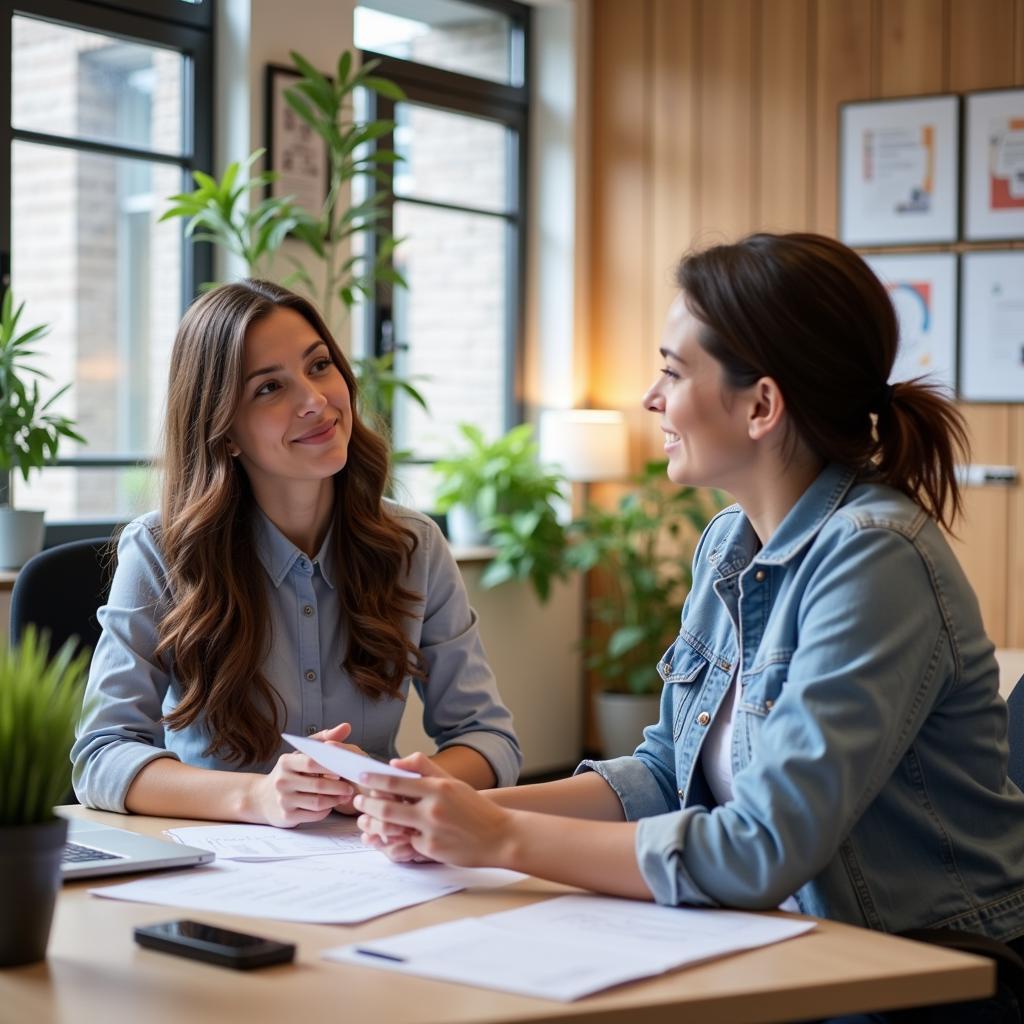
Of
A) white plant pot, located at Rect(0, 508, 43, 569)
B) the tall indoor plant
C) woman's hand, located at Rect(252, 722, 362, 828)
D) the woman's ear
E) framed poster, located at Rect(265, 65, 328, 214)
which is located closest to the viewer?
the woman's ear

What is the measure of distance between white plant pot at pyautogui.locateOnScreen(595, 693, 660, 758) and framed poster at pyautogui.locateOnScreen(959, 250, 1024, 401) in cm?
154

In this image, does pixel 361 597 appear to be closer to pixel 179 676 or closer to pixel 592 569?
pixel 179 676

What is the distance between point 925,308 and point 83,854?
4.16m

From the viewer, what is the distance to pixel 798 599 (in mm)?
1475

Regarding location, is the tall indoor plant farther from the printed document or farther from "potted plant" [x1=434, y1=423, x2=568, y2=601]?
the printed document

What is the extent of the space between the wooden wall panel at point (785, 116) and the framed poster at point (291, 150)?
5.52ft

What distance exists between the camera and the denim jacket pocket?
169cm

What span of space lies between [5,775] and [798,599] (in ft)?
2.51

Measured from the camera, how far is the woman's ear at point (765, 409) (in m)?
1.54

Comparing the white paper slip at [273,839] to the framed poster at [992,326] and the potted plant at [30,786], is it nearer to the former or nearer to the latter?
the potted plant at [30,786]

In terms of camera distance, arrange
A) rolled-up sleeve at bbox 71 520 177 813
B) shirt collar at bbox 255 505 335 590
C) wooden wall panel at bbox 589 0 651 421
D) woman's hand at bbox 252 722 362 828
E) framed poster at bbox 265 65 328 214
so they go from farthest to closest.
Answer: wooden wall panel at bbox 589 0 651 421 < framed poster at bbox 265 65 328 214 < shirt collar at bbox 255 505 335 590 < rolled-up sleeve at bbox 71 520 177 813 < woman's hand at bbox 252 722 362 828

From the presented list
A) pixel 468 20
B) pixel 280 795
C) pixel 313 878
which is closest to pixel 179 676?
pixel 280 795

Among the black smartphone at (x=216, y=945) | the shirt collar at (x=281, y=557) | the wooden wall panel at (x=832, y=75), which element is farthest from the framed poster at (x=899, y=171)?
the black smartphone at (x=216, y=945)

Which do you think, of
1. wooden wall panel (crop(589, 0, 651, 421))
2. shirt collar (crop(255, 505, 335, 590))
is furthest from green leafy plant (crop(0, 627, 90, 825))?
wooden wall panel (crop(589, 0, 651, 421))
